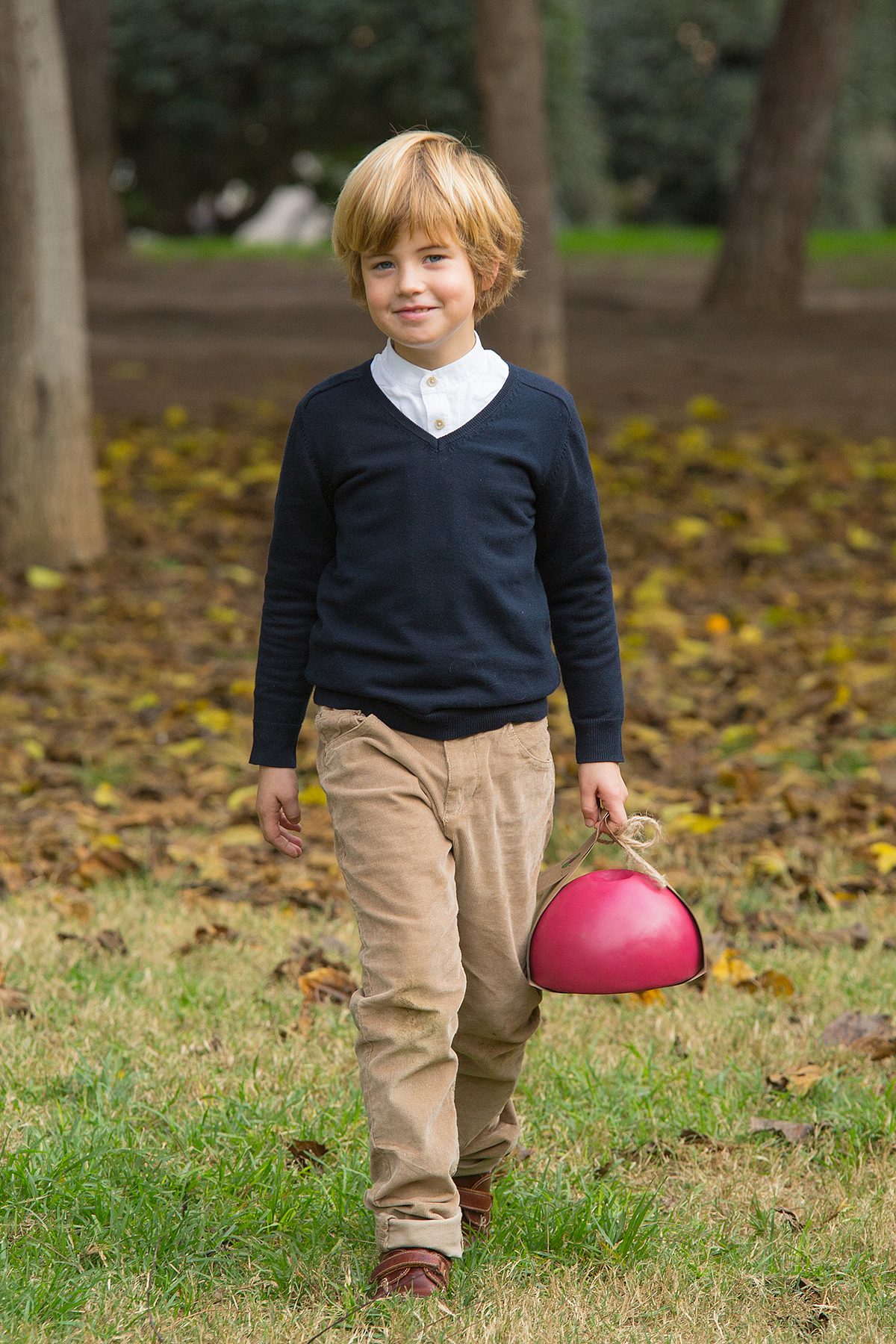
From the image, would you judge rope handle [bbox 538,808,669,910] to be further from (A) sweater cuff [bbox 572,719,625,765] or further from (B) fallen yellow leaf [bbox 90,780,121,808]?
(B) fallen yellow leaf [bbox 90,780,121,808]

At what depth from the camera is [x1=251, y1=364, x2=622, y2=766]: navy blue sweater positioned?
92.5 inches

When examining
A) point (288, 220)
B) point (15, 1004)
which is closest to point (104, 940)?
point (15, 1004)

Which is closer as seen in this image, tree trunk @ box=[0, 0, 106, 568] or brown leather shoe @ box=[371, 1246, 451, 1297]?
brown leather shoe @ box=[371, 1246, 451, 1297]

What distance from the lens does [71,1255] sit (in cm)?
241

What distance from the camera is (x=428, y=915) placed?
2309 mm

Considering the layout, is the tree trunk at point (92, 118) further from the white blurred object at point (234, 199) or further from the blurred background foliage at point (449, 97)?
the white blurred object at point (234, 199)

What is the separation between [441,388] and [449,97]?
60.6 ft

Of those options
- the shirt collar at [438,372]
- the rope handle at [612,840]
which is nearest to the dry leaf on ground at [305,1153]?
the rope handle at [612,840]

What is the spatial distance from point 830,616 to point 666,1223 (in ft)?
15.4

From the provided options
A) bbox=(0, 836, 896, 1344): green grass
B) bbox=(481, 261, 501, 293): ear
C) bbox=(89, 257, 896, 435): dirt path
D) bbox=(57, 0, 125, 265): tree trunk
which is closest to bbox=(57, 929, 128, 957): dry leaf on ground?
bbox=(0, 836, 896, 1344): green grass

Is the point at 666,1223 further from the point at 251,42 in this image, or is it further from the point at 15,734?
the point at 251,42

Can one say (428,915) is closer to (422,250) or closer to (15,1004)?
(422,250)

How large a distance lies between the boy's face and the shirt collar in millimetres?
33

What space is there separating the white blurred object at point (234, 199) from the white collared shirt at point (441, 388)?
22.2 metres
